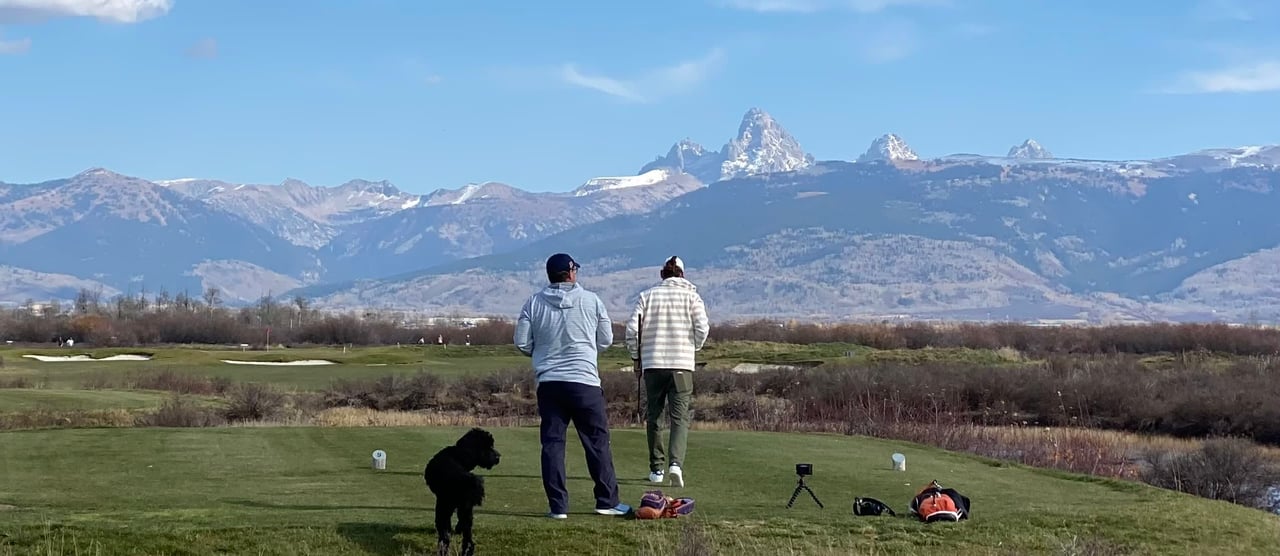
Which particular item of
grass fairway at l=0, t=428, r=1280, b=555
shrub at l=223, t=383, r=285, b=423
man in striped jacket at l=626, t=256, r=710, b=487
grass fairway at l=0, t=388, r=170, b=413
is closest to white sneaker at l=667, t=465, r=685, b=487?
man in striped jacket at l=626, t=256, r=710, b=487

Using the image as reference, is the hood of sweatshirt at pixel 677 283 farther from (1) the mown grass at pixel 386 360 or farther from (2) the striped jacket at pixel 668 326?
(1) the mown grass at pixel 386 360

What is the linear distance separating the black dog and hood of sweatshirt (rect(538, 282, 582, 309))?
139 cm

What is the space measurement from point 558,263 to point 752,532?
2.76 metres

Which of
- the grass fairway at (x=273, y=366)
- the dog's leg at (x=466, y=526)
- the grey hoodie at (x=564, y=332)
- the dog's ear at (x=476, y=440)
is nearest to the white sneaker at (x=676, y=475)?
the grey hoodie at (x=564, y=332)

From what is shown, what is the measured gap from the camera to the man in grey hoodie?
1321 cm

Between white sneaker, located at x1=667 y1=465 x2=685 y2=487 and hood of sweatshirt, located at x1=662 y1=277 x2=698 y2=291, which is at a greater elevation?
hood of sweatshirt, located at x1=662 y1=277 x2=698 y2=291

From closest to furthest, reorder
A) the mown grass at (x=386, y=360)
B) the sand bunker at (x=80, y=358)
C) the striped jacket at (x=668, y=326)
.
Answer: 1. the striped jacket at (x=668, y=326)
2. the mown grass at (x=386, y=360)
3. the sand bunker at (x=80, y=358)

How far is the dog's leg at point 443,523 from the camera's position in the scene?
1222cm

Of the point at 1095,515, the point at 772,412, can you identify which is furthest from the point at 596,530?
the point at 772,412

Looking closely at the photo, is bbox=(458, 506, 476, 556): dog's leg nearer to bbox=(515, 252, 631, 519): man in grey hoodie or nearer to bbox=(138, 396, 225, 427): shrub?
bbox=(515, 252, 631, 519): man in grey hoodie

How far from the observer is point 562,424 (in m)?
13.3

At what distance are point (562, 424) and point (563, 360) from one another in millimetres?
547

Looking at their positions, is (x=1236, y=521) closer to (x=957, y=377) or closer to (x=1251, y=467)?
(x=1251, y=467)

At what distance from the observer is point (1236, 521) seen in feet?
49.0
